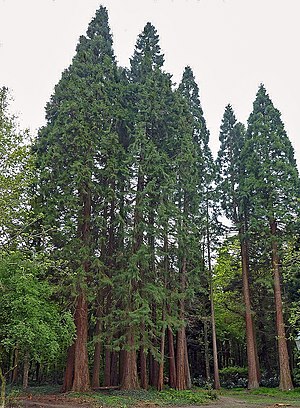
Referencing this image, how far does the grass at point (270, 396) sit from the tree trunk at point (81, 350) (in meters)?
7.02

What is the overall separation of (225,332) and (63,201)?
18.1m

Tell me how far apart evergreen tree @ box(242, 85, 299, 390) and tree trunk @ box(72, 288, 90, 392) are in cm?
960

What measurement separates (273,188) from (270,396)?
10.3 m

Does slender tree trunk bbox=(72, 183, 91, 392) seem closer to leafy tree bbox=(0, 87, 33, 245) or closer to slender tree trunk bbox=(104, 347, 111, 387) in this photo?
slender tree trunk bbox=(104, 347, 111, 387)

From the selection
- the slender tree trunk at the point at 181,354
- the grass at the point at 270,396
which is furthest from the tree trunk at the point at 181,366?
the grass at the point at 270,396

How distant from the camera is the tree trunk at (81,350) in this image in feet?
54.7

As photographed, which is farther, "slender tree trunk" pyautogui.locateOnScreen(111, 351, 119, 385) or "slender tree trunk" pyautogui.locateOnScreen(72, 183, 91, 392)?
"slender tree trunk" pyautogui.locateOnScreen(111, 351, 119, 385)

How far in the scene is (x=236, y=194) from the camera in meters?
25.5

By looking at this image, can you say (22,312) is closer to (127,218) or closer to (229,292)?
(127,218)

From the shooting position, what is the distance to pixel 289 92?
20562mm

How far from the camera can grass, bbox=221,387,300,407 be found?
56.5 feet

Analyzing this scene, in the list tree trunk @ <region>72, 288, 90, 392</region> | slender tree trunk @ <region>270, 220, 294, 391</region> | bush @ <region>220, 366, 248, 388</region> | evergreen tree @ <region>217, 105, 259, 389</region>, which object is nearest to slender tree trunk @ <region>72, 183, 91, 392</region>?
tree trunk @ <region>72, 288, 90, 392</region>

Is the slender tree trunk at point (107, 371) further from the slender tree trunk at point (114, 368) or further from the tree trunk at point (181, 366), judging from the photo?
the tree trunk at point (181, 366)

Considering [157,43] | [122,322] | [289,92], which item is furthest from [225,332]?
[157,43]
